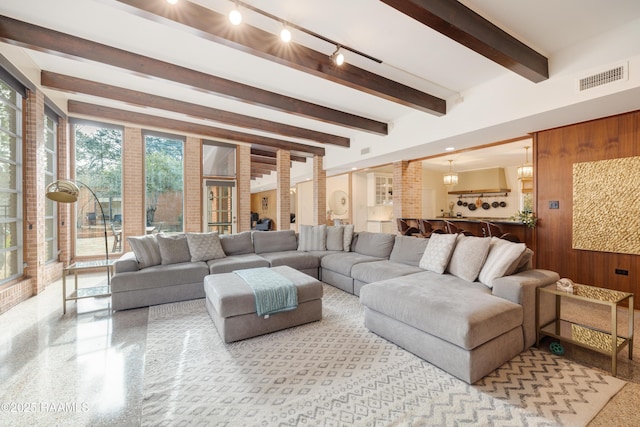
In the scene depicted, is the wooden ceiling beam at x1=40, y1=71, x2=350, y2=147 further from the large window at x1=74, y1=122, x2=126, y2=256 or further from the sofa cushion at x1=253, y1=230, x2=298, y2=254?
the sofa cushion at x1=253, y1=230, x2=298, y2=254

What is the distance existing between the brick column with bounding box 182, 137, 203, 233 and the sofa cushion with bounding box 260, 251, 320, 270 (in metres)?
2.69

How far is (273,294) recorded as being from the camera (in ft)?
9.02

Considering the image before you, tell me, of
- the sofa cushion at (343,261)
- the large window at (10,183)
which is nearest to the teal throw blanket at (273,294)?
the sofa cushion at (343,261)

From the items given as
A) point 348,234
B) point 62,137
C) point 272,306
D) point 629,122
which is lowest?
point 272,306

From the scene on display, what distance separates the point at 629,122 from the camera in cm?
350

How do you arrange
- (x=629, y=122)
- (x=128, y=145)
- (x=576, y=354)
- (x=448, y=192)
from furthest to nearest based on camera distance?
(x=448, y=192) < (x=128, y=145) < (x=629, y=122) < (x=576, y=354)

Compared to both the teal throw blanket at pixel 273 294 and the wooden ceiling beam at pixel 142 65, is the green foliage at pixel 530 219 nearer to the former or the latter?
the wooden ceiling beam at pixel 142 65

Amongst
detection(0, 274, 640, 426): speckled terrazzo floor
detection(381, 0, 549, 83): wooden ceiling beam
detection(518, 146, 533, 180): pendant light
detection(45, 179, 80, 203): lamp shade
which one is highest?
detection(381, 0, 549, 83): wooden ceiling beam

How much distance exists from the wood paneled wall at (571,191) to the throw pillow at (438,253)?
7.11ft

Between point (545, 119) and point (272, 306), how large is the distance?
4.13 metres

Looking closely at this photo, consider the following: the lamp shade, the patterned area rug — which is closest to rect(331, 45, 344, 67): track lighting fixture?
the patterned area rug

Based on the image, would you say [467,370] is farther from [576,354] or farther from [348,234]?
[348,234]

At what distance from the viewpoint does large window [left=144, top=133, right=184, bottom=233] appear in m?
6.19

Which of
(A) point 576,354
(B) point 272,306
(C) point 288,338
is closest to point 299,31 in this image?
(B) point 272,306
